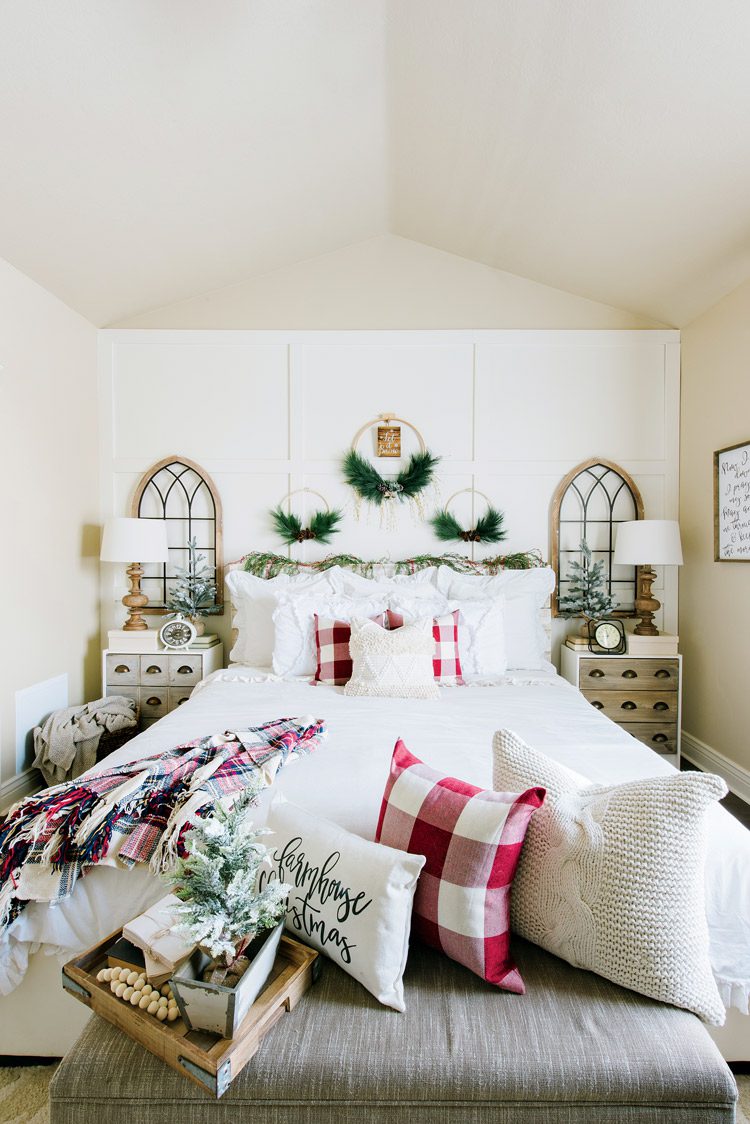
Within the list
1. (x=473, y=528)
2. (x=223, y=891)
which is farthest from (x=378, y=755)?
(x=473, y=528)

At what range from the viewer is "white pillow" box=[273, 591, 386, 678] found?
3.00 meters

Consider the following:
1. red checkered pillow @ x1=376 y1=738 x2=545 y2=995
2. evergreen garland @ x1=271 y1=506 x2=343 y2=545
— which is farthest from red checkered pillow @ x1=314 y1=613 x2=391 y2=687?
red checkered pillow @ x1=376 y1=738 x2=545 y2=995

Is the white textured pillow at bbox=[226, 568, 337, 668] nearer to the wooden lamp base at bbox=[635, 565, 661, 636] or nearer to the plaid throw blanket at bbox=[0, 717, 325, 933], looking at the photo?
the plaid throw blanket at bbox=[0, 717, 325, 933]

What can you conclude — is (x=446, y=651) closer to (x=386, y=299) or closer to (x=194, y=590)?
(x=194, y=590)

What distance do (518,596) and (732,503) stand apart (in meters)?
1.17

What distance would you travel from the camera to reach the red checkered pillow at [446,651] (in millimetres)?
2881

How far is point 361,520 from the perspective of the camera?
373cm

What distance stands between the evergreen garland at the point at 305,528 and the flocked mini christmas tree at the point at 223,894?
8.97 ft

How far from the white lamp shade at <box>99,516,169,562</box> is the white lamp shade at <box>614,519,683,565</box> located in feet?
8.52

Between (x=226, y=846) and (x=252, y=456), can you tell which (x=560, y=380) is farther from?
(x=226, y=846)

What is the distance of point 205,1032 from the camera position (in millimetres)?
960

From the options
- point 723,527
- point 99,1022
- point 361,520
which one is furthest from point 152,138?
point 723,527

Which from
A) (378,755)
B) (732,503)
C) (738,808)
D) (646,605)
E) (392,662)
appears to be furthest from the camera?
(646,605)

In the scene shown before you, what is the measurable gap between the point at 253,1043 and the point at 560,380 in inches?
140
